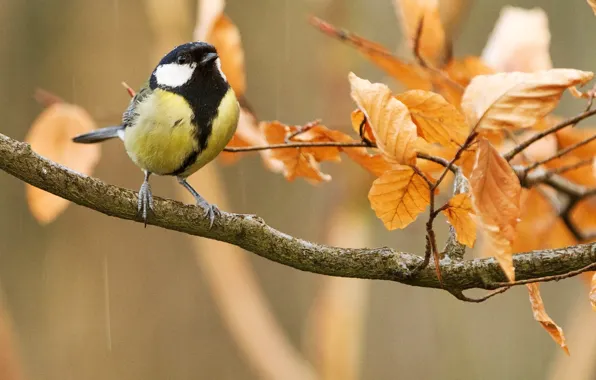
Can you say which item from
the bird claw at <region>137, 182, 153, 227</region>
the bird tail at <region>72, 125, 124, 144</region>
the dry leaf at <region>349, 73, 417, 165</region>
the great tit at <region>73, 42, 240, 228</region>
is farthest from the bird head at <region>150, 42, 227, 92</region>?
the dry leaf at <region>349, 73, 417, 165</region>

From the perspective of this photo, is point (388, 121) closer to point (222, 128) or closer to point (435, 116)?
point (435, 116)

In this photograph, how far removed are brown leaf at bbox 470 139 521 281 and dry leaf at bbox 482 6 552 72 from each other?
0.31 m

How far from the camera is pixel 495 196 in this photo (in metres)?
0.32

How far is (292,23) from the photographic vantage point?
5.16ft

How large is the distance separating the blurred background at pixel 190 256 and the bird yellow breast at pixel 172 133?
0.74 meters

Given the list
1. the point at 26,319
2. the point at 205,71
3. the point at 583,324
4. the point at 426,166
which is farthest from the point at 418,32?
the point at 26,319

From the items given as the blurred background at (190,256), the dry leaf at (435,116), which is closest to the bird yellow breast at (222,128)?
the dry leaf at (435,116)

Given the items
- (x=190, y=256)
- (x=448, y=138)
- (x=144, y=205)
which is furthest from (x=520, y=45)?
(x=190, y=256)

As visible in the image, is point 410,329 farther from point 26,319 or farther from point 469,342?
point 26,319

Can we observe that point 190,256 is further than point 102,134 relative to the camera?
Yes

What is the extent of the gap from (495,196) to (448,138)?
0.34ft

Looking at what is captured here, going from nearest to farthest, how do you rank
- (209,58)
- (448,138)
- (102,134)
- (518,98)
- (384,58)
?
(518,98) → (448,138) → (384,58) → (209,58) → (102,134)

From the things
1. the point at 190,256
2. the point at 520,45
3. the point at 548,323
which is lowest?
the point at 190,256

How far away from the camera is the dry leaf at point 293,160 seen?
0.49 meters
